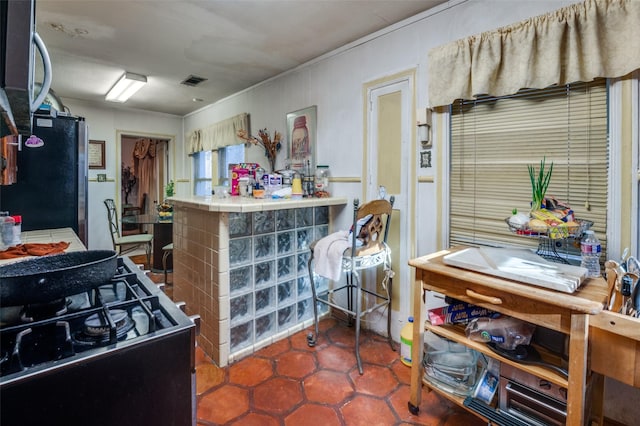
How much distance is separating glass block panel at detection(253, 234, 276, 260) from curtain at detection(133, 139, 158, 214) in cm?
511

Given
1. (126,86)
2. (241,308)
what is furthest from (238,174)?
(126,86)

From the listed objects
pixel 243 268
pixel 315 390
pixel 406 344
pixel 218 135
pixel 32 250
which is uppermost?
pixel 218 135

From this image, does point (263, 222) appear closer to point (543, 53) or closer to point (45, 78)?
point (45, 78)

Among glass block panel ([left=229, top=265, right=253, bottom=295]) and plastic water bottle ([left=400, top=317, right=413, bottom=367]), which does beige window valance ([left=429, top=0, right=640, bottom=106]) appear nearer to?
plastic water bottle ([left=400, top=317, right=413, bottom=367])

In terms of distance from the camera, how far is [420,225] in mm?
2154

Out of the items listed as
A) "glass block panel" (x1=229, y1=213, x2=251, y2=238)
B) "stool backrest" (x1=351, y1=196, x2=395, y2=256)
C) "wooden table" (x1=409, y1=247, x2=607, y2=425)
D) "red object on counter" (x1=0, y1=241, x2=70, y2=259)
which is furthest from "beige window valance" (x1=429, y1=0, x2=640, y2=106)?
"red object on counter" (x1=0, y1=241, x2=70, y2=259)

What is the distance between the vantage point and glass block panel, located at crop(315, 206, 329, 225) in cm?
259

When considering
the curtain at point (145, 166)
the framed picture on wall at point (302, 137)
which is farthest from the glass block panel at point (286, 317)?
the curtain at point (145, 166)

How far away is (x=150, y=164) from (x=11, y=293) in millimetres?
6673

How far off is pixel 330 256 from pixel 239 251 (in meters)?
0.59

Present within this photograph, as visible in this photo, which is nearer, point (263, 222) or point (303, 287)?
point (263, 222)

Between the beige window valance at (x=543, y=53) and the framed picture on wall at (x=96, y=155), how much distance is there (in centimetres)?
465

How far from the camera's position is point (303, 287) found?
8.20 ft

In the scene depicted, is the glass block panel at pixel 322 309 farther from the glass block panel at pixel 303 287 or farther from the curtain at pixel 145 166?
the curtain at pixel 145 166
